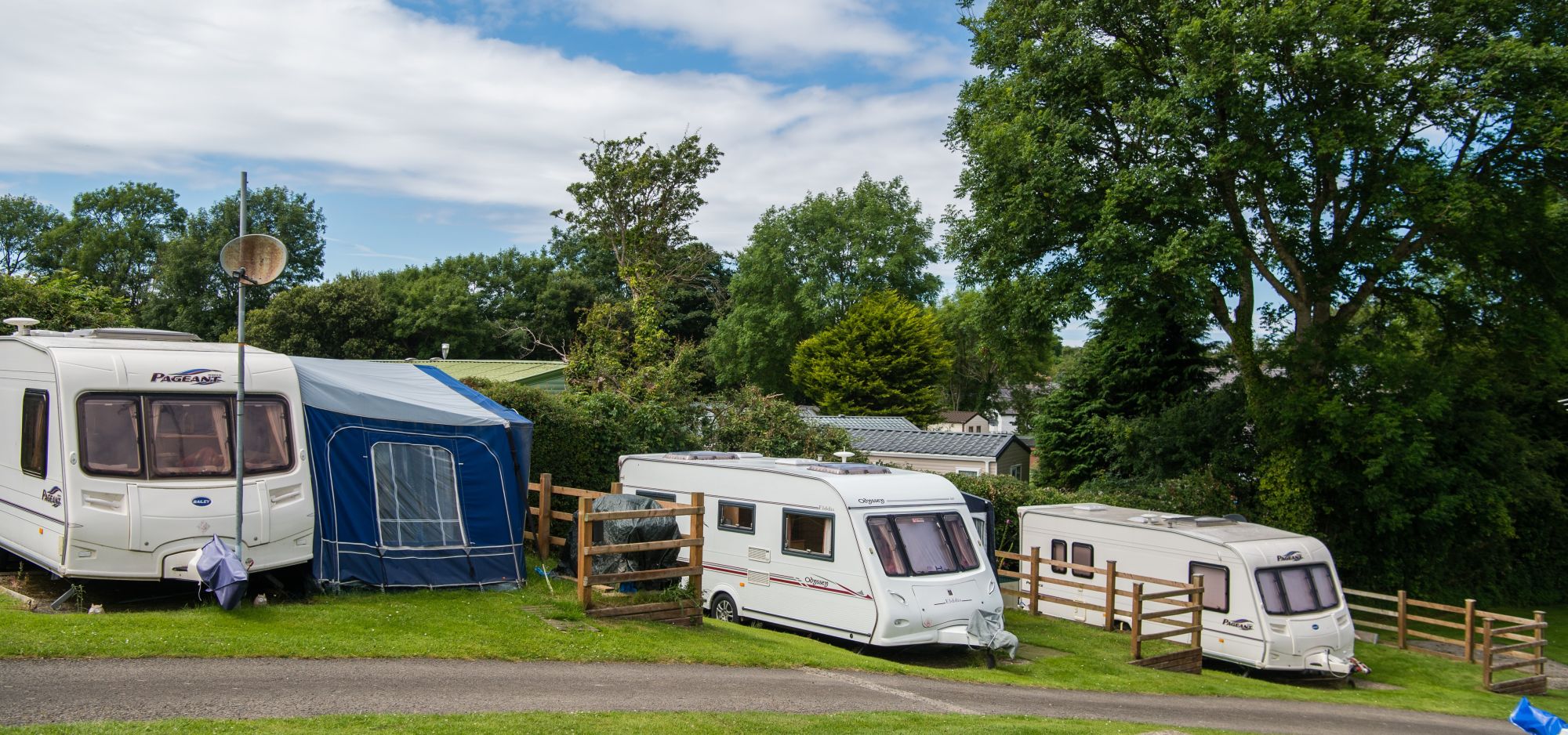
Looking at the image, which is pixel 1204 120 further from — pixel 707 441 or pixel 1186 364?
pixel 707 441

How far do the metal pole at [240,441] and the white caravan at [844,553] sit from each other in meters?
6.05

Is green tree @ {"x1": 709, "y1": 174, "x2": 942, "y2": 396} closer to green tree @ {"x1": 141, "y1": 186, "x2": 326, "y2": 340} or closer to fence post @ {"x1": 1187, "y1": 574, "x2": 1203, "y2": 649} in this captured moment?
green tree @ {"x1": 141, "y1": 186, "x2": 326, "y2": 340}

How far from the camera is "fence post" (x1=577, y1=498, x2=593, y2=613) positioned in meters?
11.5

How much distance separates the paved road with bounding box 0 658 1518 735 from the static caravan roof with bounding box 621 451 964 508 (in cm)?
242

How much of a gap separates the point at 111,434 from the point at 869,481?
8375mm

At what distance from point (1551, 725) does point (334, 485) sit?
11.6 m

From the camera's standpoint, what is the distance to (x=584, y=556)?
1161cm

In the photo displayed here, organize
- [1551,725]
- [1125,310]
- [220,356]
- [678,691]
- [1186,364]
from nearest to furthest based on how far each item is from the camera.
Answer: [1551,725]
[678,691]
[220,356]
[1125,310]
[1186,364]

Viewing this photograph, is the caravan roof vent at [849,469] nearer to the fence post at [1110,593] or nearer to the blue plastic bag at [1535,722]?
the fence post at [1110,593]

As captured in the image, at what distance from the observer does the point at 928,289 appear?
202ft

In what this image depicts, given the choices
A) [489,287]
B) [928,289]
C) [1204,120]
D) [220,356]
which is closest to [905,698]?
[220,356]

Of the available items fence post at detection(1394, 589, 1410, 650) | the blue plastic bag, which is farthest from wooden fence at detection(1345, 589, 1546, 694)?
the blue plastic bag

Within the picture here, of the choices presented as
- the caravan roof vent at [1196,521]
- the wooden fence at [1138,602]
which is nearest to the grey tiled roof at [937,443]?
the wooden fence at [1138,602]

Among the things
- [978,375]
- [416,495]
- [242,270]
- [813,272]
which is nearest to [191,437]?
[242,270]
